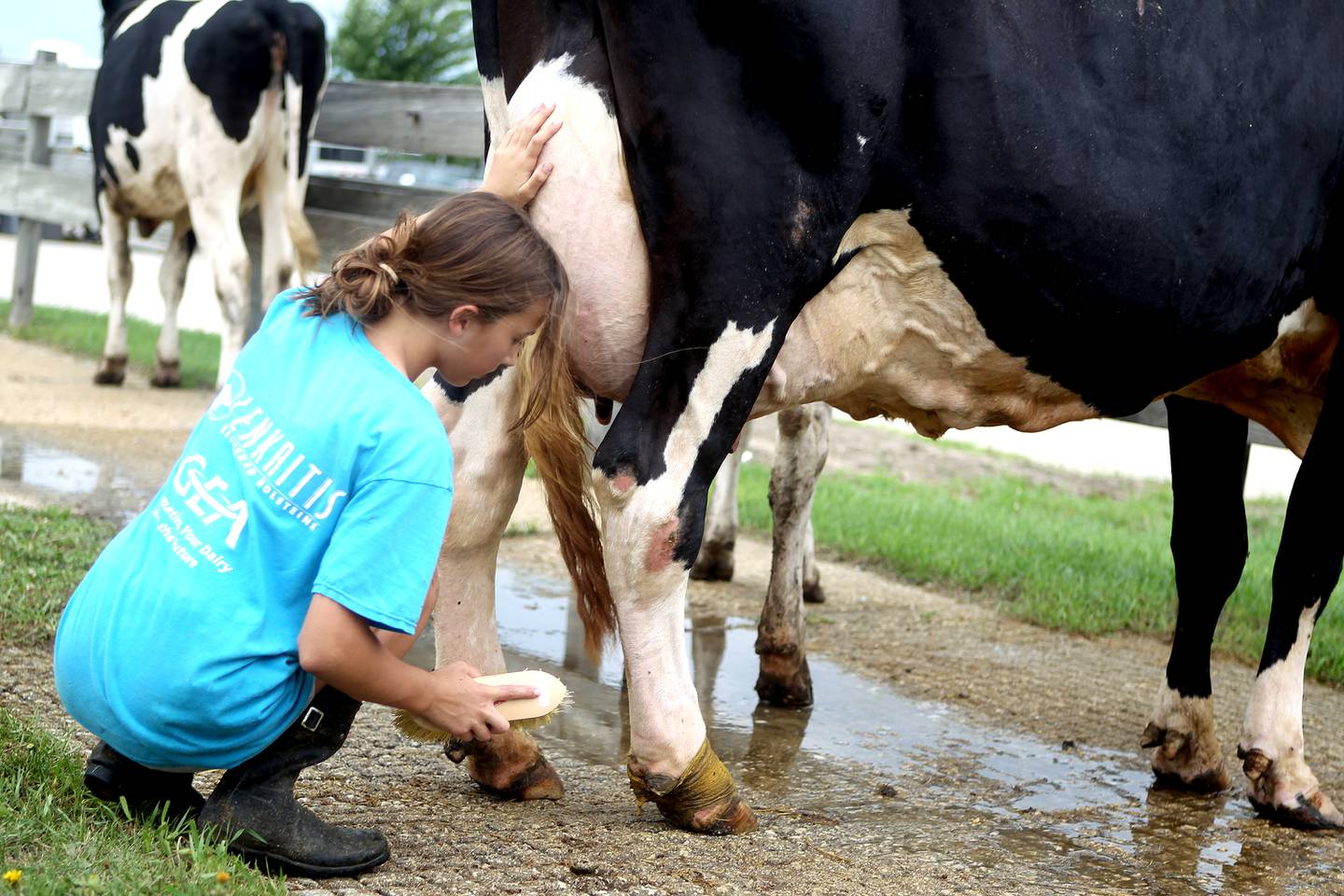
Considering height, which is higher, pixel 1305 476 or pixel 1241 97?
pixel 1241 97

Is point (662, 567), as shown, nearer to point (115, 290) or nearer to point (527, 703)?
point (527, 703)

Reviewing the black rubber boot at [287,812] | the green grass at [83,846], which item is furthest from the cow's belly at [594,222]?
the green grass at [83,846]

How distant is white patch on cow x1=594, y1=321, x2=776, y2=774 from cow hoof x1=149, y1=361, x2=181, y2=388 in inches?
261

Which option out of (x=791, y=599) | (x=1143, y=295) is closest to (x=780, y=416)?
(x=791, y=599)

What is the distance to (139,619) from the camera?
87.0 inches

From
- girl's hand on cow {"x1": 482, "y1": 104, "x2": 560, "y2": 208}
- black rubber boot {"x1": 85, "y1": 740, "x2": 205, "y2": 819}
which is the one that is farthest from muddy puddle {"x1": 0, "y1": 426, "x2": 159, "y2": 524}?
girl's hand on cow {"x1": 482, "y1": 104, "x2": 560, "y2": 208}

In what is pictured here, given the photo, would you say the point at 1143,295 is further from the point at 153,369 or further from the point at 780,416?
the point at 153,369

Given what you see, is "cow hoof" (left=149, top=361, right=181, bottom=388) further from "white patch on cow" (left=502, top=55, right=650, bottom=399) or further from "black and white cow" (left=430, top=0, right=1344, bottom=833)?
"white patch on cow" (left=502, top=55, right=650, bottom=399)

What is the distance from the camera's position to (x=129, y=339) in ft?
34.7

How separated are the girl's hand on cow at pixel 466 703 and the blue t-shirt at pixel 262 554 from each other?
0.61 feet

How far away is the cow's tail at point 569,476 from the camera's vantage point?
2779mm

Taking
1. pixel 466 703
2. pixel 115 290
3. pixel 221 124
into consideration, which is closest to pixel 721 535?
pixel 466 703

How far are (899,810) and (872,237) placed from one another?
3.80 ft

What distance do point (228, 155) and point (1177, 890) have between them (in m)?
6.15
